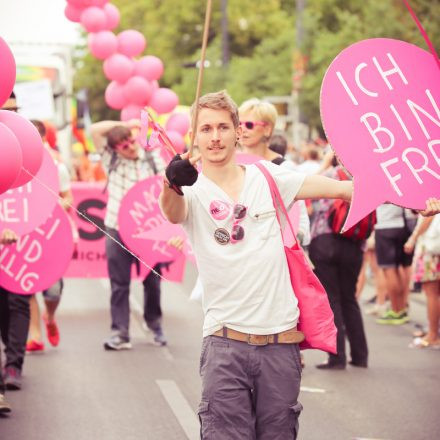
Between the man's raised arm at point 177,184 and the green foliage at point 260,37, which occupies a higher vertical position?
the green foliage at point 260,37

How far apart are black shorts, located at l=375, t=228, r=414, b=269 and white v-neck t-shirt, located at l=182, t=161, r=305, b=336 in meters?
7.12

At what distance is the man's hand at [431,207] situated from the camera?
478 cm

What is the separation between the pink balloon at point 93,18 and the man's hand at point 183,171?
864 centimetres

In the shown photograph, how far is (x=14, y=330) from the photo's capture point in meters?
7.96

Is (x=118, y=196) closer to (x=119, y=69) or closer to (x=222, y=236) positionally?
(x=119, y=69)

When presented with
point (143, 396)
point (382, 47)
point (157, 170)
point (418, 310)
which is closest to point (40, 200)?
point (143, 396)

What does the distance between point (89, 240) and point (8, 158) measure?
7.72 m

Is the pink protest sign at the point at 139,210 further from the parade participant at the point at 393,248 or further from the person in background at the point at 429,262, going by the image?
the parade participant at the point at 393,248

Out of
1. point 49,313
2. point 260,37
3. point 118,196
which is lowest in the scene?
point 49,313

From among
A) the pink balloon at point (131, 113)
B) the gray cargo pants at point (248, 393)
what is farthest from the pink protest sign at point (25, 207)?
Result: the pink balloon at point (131, 113)

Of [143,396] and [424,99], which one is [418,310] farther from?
[424,99]

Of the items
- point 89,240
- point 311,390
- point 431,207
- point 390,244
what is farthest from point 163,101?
point 431,207

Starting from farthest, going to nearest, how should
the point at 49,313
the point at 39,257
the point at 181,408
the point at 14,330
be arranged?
the point at 49,313, the point at 39,257, the point at 14,330, the point at 181,408

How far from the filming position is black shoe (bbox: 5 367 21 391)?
7992 mm
